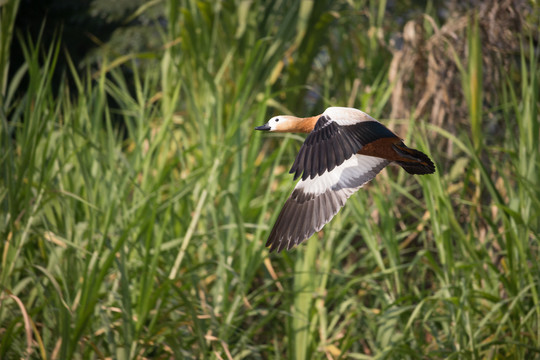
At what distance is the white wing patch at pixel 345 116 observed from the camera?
1.48m

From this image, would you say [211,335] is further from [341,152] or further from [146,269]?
[341,152]

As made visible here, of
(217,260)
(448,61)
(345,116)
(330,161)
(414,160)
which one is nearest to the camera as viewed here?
(330,161)

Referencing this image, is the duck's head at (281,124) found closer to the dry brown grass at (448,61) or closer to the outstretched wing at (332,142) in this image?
the outstretched wing at (332,142)

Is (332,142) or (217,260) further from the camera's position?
(217,260)

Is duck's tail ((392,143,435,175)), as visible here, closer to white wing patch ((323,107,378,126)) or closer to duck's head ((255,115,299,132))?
white wing patch ((323,107,378,126))

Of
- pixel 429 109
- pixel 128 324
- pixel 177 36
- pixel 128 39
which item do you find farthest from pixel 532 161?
pixel 128 39

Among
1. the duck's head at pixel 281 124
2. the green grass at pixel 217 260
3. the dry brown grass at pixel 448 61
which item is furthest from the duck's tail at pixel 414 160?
the dry brown grass at pixel 448 61

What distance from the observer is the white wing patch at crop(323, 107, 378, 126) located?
148 cm

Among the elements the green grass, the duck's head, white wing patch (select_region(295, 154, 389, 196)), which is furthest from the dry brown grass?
the duck's head

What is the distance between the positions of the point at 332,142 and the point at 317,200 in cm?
48

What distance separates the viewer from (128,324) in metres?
1.96

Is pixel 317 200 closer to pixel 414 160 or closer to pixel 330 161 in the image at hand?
pixel 414 160

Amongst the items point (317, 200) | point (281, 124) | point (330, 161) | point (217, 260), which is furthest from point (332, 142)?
point (217, 260)

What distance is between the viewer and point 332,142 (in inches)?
54.7
